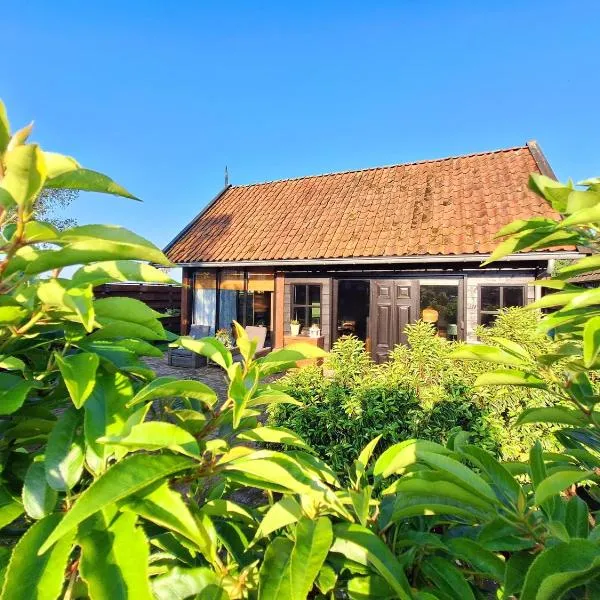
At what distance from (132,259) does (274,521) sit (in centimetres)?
56

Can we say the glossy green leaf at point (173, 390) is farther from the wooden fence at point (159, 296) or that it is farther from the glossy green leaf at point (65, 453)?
the wooden fence at point (159, 296)

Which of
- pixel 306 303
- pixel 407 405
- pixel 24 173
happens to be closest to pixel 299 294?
pixel 306 303

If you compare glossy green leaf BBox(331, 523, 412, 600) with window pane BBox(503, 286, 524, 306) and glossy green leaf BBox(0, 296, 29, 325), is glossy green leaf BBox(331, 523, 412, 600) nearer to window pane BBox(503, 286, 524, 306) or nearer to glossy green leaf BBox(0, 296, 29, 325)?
glossy green leaf BBox(0, 296, 29, 325)

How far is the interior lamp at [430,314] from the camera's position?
9024 mm

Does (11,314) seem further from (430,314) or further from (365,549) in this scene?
(430,314)

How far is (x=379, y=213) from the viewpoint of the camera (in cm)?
1009

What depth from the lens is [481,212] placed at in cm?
886

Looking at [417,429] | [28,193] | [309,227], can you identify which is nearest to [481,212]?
[309,227]

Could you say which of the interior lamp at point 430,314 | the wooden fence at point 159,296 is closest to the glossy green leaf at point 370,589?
the interior lamp at point 430,314

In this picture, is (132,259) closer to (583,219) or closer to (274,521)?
(274,521)

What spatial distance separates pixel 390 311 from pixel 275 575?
905cm

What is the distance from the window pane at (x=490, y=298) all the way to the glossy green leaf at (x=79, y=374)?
891 centimetres

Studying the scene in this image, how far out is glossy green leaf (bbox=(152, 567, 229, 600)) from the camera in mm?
668

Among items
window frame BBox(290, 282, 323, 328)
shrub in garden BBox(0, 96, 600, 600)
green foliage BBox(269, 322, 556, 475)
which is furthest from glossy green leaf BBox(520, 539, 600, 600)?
window frame BBox(290, 282, 323, 328)
